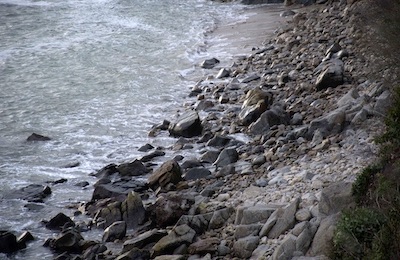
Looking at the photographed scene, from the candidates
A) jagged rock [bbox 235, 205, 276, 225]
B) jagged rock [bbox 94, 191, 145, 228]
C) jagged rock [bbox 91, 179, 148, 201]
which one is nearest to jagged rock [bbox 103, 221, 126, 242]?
jagged rock [bbox 94, 191, 145, 228]

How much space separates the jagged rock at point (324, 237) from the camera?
27.3 feet

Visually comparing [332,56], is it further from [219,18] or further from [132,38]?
[219,18]

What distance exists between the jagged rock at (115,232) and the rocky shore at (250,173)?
0.02 metres

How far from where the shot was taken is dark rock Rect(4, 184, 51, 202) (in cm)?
1367

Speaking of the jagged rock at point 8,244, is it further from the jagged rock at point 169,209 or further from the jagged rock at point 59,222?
the jagged rock at point 169,209

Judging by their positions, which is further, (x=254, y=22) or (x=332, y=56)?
(x=254, y=22)

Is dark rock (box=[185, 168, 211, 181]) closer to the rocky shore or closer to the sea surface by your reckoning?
the rocky shore

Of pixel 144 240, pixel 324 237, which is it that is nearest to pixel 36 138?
pixel 144 240

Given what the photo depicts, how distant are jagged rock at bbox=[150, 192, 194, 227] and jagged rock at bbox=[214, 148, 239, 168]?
1.85 metres

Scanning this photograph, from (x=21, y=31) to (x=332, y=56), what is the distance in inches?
647

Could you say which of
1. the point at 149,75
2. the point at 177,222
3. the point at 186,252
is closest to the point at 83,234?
the point at 177,222

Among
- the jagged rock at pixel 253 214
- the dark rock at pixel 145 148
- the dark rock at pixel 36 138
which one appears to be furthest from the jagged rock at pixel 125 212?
the dark rock at pixel 36 138

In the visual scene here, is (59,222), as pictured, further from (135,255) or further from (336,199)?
(336,199)

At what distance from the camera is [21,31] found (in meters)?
29.4
